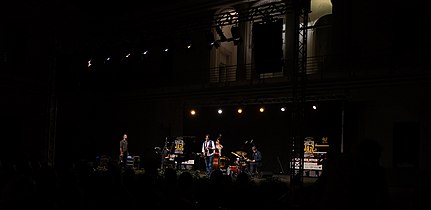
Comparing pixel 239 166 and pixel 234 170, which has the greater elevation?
pixel 239 166

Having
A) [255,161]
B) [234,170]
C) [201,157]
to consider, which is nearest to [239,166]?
[234,170]

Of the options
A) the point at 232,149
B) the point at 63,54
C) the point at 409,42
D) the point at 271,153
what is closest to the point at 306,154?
the point at 271,153

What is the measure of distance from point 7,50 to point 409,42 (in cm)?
1650

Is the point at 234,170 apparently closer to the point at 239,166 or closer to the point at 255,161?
the point at 239,166

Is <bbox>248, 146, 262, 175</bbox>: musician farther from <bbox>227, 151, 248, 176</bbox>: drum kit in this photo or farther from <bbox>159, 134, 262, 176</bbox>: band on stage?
<bbox>227, 151, 248, 176</bbox>: drum kit

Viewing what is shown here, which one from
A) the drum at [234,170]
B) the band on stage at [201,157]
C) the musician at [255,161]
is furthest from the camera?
the band on stage at [201,157]

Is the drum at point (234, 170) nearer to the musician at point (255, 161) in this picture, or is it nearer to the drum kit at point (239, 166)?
the drum kit at point (239, 166)

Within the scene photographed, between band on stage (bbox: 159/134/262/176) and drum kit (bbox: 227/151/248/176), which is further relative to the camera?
band on stage (bbox: 159/134/262/176)

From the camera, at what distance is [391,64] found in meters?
14.2

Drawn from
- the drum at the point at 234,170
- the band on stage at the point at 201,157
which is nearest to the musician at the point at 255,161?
the band on stage at the point at 201,157

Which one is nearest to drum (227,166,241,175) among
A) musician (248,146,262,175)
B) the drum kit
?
the drum kit

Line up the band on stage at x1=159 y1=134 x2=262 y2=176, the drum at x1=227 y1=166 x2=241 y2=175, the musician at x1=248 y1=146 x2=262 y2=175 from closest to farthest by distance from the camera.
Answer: the drum at x1=227 y1=166 x2=241 y2=175
the musician at x1=248 y1=146 x2=262 y2=175
the band on stage at x1=159 y1=134 x2=262 y2=176

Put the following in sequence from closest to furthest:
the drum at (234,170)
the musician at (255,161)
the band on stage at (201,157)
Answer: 1. the drum at (234,170)
2. the musician at (255,161)
3. the band on stage at (201,157)

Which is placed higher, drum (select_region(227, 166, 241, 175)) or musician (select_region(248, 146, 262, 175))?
musician (select_region(248, 146, 262, 175))
